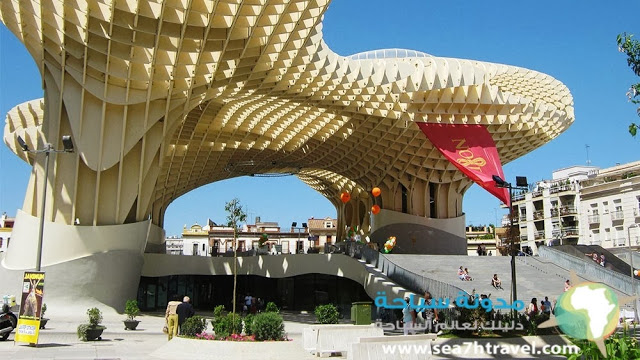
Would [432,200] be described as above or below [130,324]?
above

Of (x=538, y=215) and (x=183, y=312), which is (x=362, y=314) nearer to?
(x=183, y=312)

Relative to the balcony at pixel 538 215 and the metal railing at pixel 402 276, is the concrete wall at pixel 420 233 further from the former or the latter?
the balcony at pixel 538 215

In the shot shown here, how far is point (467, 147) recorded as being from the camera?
4178 cm

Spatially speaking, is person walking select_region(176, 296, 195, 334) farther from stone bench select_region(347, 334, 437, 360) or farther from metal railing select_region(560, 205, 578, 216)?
metal railing select_region(560, 205, 578, 216)

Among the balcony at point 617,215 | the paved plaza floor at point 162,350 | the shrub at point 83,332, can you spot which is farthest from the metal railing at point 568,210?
the shrub at point 83,332

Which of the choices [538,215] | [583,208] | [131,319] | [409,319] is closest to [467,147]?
[409,319]

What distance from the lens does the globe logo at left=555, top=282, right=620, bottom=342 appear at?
948 cm

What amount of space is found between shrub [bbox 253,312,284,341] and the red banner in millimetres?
25662

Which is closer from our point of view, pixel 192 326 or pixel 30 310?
pixel 192 326

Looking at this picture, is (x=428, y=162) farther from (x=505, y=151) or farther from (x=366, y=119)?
(x=366, y=119)

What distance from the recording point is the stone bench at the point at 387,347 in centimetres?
1445

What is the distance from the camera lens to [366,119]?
42.7 m

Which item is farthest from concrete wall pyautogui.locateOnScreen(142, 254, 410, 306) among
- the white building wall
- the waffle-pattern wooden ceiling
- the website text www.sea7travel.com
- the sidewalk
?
the white building wall

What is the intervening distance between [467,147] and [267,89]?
572 inches
